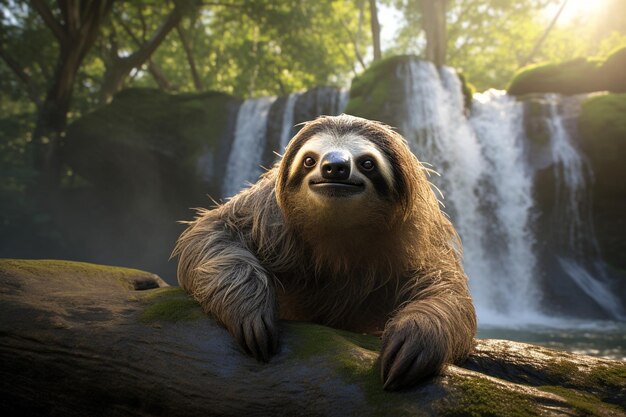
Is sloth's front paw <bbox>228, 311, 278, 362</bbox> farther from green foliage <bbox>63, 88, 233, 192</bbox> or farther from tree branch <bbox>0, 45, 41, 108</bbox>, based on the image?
tree branch <bbox>0, 45, 41, 108</bbox>

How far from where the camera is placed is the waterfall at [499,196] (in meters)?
13.4

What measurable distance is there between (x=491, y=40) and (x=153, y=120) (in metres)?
23.9

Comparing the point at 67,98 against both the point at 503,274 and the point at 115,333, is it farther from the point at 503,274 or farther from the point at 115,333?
the point at 115,333

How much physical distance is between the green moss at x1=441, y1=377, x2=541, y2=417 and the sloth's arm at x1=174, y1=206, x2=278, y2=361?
939 millimetres

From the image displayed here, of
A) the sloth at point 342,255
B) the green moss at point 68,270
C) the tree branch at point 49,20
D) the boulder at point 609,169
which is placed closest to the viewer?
the sloth at point 342,255

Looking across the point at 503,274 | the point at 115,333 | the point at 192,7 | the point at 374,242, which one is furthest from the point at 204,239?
the point at 192,7

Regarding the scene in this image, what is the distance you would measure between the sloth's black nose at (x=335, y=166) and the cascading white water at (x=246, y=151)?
14112mm

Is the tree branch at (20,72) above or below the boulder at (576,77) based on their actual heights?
below

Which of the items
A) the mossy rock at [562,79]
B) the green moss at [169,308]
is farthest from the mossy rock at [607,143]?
the green moss at [169,308]

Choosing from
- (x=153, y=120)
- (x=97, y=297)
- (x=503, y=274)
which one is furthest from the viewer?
(x=153, y=120)

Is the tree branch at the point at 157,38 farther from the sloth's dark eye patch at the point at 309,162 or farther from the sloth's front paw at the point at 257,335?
the sloth's front paw at the point at 257,335

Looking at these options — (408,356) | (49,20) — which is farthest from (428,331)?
(49,20)

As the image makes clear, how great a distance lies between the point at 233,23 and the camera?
25.9m

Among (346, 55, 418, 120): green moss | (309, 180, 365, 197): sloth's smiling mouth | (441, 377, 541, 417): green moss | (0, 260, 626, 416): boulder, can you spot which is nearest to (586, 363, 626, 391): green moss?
(0, 260, 626, 416): boulder
